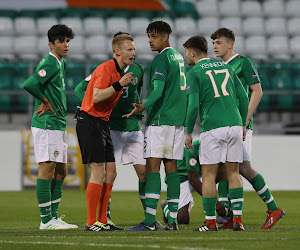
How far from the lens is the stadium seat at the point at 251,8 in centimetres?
1898

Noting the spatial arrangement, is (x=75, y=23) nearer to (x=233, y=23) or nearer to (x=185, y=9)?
(x=185, y=9)

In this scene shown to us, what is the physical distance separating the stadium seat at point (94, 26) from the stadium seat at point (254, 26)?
3.75m

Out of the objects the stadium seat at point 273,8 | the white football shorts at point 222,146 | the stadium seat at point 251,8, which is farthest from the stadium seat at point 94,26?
the white football shorts at point 222,146

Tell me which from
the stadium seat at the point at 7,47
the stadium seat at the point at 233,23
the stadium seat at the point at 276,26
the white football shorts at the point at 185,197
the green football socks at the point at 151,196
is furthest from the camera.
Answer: the stadium seat at the point at 276,26

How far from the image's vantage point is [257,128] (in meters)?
14.3

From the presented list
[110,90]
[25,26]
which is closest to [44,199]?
[110,90]

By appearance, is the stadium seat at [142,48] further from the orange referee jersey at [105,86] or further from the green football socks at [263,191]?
the orange referee jersey at [105,86]

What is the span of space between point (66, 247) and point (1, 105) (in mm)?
10155

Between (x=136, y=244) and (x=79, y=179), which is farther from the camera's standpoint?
(x=79, y=179)

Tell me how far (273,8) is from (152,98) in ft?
45.2

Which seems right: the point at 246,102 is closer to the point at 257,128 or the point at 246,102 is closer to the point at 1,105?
the point at 257,128

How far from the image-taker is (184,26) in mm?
18156

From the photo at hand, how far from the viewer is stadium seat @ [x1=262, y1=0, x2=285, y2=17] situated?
62.8ft

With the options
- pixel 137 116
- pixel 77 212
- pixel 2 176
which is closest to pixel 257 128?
pixel 2 176
